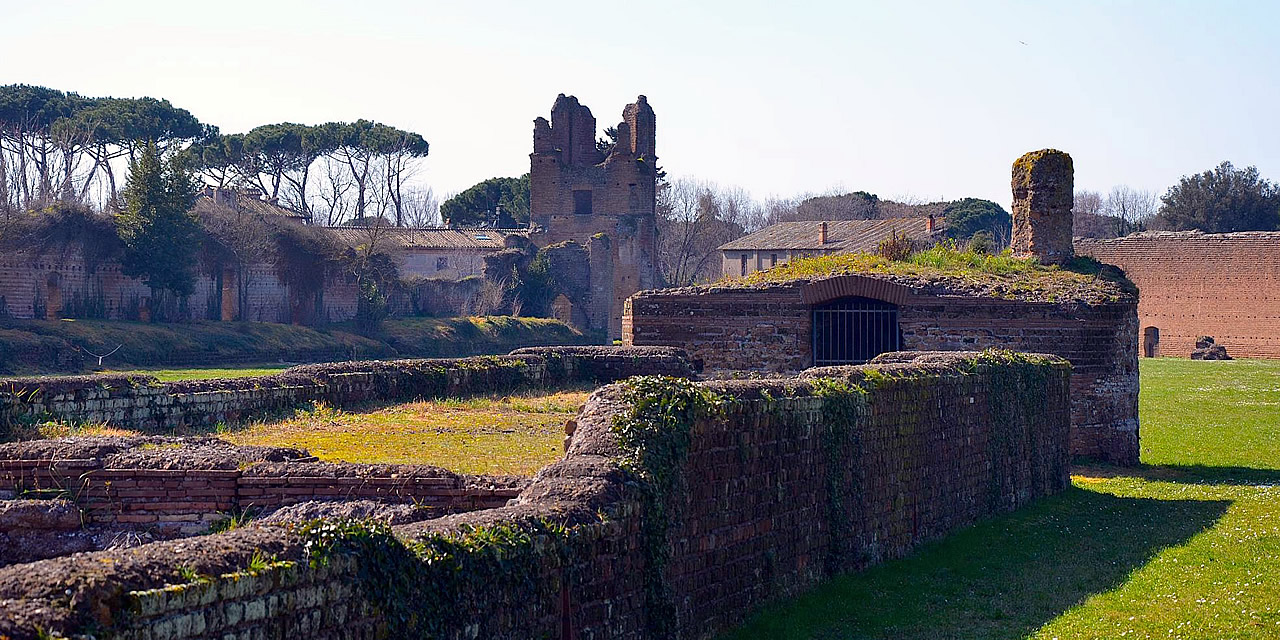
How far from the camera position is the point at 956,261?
21.1 meters

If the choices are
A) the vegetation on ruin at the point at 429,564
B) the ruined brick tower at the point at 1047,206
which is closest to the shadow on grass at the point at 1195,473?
the ruined brick tower at the point at 1047,206

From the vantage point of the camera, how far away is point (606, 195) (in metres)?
69.8

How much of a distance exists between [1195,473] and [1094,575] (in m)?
8.17

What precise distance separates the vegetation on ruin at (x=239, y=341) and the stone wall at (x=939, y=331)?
64.9ft

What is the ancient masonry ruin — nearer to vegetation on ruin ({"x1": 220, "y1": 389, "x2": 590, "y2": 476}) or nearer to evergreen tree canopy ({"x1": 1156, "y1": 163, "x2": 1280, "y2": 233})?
vegetation on ruin ({"x1": 220, "y1": 389, "x2": 590, "y2": 476})

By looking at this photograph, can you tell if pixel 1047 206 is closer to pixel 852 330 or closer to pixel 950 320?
pixel 950 320

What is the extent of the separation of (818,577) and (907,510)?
2.07 metres

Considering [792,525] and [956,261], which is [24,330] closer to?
[956,261]

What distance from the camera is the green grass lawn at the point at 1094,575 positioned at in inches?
376

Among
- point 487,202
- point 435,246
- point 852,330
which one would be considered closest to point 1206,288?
point 435,246

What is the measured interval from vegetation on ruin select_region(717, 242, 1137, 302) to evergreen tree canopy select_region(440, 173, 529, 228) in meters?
58.4

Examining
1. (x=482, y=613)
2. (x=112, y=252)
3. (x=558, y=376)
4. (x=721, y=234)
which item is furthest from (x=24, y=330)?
(x=721, y=234)

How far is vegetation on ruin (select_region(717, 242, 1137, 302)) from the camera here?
19328 mm

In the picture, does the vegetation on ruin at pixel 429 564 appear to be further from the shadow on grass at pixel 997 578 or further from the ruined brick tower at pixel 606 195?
the ruined brick tower at pixel 606 195
